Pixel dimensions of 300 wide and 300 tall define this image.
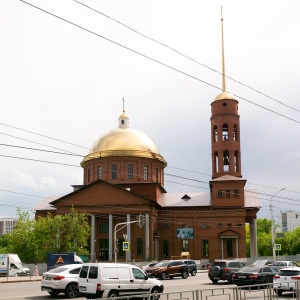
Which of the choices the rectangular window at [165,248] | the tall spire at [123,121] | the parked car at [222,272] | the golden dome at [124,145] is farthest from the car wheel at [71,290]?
the tall spire at [123,121]

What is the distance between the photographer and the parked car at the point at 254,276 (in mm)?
26809

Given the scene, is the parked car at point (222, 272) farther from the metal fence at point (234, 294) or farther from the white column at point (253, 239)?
the white column at point (253, 239)

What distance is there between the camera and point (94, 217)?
64.9 metres

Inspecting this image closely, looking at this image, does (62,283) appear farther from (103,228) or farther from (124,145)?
(124,145)

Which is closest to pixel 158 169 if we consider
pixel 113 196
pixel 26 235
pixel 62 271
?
pixel 113 196

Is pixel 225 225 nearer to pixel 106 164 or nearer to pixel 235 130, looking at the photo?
pixel 235 130

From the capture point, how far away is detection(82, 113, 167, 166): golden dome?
72.2 metres

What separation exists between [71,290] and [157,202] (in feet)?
156

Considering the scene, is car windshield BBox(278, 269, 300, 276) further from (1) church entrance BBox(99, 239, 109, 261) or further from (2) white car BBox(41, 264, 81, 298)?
(1) church entrance BBox(99, 239, 109, 261)

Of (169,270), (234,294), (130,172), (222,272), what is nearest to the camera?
(234,294)

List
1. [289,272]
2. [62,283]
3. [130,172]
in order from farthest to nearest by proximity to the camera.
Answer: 1. [130,172]
2. [289,272]
3. [62,283]

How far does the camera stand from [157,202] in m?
70.1

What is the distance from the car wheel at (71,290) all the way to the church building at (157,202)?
3929cm

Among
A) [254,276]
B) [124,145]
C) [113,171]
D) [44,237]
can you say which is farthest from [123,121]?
[254,276]
